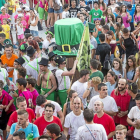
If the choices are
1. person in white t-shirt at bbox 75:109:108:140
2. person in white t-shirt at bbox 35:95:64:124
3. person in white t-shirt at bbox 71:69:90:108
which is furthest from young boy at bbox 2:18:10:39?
person in white t-shirt at bbox 75:109:108:140

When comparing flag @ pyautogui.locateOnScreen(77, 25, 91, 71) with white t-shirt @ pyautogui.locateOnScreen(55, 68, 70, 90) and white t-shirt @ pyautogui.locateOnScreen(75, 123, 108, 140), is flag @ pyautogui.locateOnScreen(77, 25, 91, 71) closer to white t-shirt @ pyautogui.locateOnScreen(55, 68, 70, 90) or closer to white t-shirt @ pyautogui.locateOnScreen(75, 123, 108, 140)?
white t-shirt @ pyautogui.locateOnScreen(55, 68, 70, 90)

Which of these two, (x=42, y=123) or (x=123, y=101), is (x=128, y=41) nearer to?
(x=123, y=101)

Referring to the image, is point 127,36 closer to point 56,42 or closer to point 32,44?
point 56,42

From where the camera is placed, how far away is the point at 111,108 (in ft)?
23.6

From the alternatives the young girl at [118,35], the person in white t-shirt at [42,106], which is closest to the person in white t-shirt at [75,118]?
the person in white t-shirt at [42,106]

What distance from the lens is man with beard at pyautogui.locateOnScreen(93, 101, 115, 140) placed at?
21.4ft

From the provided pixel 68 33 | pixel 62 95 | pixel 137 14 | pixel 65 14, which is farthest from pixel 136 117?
pixel 65 14

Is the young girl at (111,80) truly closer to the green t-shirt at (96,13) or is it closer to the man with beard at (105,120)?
the man with beard at (105,120)

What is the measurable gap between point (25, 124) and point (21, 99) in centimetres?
64

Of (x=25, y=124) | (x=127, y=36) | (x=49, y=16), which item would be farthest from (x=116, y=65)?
(x=49, y=16)

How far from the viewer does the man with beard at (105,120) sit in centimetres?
654

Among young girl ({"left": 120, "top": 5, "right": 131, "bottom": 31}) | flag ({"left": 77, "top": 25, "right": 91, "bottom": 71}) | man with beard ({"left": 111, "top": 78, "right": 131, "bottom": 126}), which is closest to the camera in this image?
man with beard ({"left": 111, "top": 78, "right": 131, "bottom": 126})

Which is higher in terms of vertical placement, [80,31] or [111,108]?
[80,31]

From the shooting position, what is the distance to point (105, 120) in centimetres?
655
